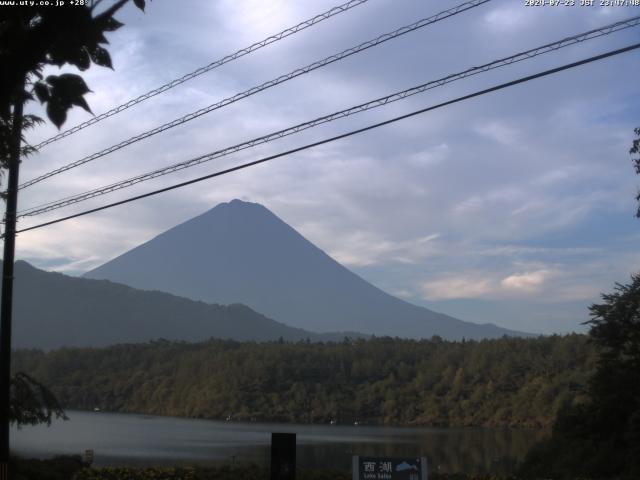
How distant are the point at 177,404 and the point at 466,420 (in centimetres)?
4263

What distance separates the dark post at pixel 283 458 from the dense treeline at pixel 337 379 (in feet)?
224

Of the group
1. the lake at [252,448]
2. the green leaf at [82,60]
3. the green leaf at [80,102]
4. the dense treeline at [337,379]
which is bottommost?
the lake at [252,448]

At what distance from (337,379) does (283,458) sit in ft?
305

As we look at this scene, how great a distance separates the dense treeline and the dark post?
68.3 m

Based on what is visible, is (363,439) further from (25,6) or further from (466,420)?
(25,6)

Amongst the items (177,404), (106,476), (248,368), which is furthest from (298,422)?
(106,476)

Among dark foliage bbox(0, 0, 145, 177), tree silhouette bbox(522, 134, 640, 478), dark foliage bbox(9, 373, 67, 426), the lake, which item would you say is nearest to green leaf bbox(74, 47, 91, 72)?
dark foliage bbox(0, 0, 145, 177)

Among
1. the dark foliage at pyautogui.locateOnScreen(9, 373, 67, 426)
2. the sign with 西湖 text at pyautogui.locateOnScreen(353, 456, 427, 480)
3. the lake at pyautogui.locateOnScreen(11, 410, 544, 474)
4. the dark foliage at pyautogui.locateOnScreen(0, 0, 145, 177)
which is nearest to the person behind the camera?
the dark foliage at pyautogui.locateOnScreen(0, 0, 145, 177)

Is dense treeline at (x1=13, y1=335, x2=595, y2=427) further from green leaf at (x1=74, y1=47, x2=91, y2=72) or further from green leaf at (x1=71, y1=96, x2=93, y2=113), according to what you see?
green leaf at (x1=71, y1=96, x2=93, y2=113)

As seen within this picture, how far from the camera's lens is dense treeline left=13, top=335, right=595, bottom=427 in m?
88.2

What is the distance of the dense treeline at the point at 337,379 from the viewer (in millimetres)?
88188

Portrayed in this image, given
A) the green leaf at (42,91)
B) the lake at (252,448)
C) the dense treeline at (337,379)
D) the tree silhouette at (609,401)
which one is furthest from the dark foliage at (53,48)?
the dense treeline at (337,379)

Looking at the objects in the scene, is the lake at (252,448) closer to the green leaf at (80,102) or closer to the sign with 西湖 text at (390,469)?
the sign with 西湖 text at (390,469)

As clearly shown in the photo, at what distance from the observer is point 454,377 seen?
97312mm
